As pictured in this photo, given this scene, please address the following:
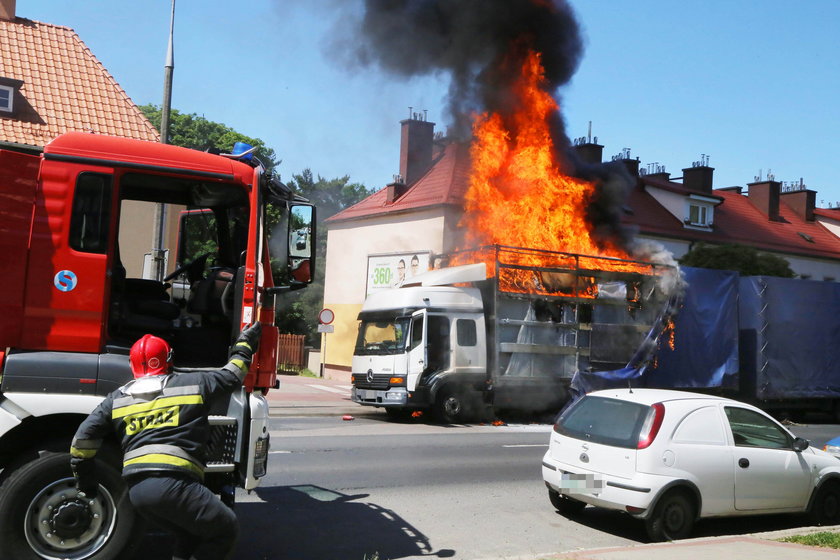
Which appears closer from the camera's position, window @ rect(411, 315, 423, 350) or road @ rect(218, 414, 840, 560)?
road @ rect(218, 414, 840, 560)

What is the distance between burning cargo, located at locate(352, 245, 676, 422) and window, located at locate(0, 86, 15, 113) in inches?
445

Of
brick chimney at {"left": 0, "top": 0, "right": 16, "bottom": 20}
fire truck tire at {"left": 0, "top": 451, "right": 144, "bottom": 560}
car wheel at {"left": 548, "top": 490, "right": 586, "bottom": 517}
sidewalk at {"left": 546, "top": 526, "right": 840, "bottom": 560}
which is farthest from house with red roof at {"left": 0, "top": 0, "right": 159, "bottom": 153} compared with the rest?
sidewalk at {"left": 546, "top": 526, "right": 840, "bottom": 560}

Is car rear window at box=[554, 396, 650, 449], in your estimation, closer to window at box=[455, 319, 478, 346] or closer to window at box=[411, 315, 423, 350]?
window at box=[455, 319, 478, 346]

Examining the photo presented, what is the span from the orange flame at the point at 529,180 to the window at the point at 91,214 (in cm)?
1323

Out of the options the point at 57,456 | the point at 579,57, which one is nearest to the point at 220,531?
the point at 57,456

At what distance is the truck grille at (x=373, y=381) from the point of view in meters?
16.1

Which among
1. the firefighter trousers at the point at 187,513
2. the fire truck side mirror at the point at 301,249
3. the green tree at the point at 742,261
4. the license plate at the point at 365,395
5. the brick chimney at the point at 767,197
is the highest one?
the brick chimney at the point at 767,197

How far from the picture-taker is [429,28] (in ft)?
55.1

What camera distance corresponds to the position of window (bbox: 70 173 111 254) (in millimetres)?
5379

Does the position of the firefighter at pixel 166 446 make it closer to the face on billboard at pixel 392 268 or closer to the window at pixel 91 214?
the window at pixel 91 214

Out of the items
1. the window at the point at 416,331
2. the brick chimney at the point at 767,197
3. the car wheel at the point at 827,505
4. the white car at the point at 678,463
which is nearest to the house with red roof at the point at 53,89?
the window at the point at 416,331

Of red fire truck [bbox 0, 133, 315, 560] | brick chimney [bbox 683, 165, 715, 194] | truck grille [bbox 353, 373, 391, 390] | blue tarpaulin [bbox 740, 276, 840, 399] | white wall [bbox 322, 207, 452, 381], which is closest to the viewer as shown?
red fire truck [bbox 0, 133, 315, 560]

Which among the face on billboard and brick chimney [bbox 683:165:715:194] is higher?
brick chimney [bbox 683:165:715:194]

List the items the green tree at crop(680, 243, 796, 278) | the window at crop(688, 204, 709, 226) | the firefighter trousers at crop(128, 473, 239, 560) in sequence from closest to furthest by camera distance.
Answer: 1. the firefighter trousers at crop(128, 473, 239, 560)
2. the green tree at crop(680, 243, 796, 278)
3. the window at crop(688, 204, 709, 226)
